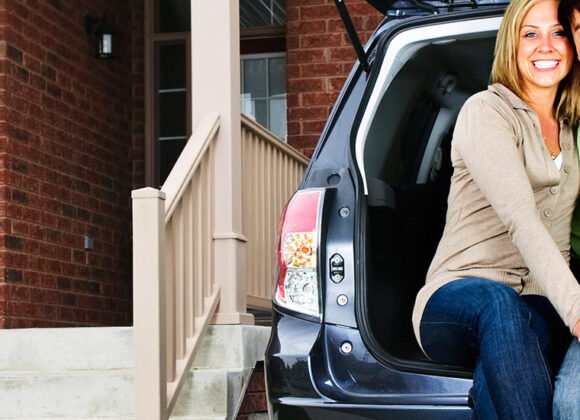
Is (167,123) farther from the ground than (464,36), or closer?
farther from the ground

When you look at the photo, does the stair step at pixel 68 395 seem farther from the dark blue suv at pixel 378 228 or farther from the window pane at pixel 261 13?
the window pane at pixel 261 13

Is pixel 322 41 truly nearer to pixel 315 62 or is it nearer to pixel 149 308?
pixel 315 62

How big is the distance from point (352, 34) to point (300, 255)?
602mm

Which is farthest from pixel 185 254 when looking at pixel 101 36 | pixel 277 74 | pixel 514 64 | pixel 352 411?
pixel 277 74

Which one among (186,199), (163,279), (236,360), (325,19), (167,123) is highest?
(325,19)

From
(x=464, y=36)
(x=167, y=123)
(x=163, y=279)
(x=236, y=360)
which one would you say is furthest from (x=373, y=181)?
(x=167, y=123)

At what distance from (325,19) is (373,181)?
4.99 meters

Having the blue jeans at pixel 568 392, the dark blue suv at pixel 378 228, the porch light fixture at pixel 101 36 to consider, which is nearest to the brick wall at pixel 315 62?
the porch light fixture at pixel 101 36

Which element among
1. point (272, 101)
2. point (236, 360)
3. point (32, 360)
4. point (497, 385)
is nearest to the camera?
point (497, 385)

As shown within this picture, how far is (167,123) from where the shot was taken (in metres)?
8.90

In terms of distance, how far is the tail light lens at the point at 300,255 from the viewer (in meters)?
3.11

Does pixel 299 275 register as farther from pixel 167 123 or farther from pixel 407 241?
pixel 167 123

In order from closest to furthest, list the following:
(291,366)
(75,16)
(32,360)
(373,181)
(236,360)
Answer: (291,366)
(373,181)
(236,360)
(32,360)
(75,16)

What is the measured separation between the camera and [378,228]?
3230 mm
